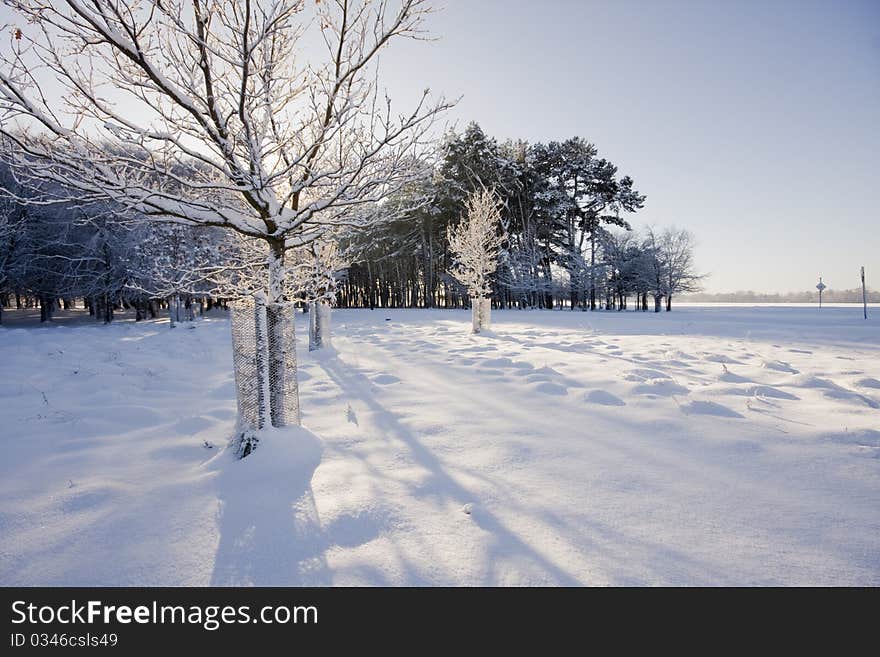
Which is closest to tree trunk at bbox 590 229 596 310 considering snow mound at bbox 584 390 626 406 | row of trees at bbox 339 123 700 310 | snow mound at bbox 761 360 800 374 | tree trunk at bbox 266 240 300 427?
row of trees at bbox 339 123 700 310

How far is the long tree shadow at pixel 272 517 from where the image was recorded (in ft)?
7.60

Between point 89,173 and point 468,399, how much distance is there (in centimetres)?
510

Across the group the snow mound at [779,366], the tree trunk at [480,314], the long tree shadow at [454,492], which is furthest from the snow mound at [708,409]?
the tree trunk at [480,314]

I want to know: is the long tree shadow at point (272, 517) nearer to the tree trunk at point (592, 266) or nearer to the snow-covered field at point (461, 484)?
the snow-covered field at point (461, 484)

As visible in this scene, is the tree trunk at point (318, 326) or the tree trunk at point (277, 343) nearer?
the tree trunk at point (277, 343)

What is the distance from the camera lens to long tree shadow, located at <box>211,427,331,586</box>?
7.60 feet

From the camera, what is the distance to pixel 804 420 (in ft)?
15.1

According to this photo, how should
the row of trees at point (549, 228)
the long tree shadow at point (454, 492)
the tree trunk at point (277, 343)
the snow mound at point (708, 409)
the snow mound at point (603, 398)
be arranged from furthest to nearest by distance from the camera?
the row of trees at point (549, 228), the snow mound at point (603, 398), the snow mound at point (708, 409), the tree trunk at point (277, 343), the long tree shadow at point (454, 492)

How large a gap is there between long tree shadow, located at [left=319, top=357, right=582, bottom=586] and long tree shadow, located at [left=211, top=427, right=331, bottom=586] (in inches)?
38.7

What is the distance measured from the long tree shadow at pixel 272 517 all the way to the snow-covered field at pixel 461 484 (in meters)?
0.02

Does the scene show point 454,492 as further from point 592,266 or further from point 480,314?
point 592,266

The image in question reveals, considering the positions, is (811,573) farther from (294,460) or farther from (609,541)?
(294,460)

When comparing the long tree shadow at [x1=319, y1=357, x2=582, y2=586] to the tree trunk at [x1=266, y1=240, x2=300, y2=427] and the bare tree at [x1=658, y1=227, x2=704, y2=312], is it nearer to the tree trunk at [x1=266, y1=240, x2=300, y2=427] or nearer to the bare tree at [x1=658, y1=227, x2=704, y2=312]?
the tree trunk at [x1=266, y1=240, x2=300, y2=427]

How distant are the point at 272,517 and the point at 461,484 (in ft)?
4.99
